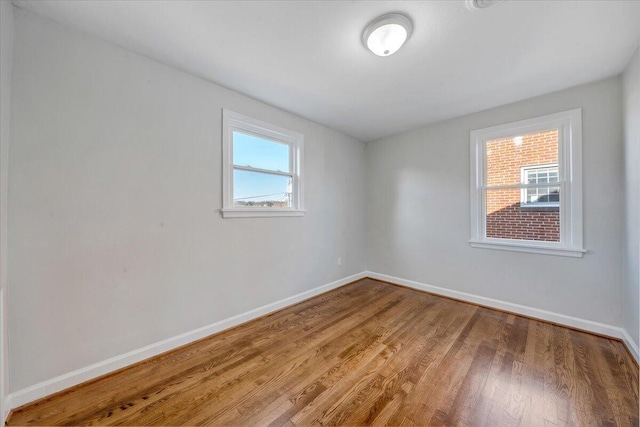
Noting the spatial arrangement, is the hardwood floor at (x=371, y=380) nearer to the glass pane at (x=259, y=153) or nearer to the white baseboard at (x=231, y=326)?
the white baseboard at (x=231, y=326)

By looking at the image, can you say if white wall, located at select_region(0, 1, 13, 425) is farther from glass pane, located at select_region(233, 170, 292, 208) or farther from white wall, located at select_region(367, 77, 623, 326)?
white wall, located at select_region(367, 77, 623, 326)

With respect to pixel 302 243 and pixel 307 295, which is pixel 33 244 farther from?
pixel 307 295

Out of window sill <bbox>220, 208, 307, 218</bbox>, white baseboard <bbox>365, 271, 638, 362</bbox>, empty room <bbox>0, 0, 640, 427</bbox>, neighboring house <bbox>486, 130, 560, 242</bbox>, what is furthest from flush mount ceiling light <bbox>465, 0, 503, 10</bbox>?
white baseboard <bbox>365, 271, 638, 362</bbox>

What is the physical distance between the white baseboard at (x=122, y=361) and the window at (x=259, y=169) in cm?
111

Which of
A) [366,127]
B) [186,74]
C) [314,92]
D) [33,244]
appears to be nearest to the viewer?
[33,244]

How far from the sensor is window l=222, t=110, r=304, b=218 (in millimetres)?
2449

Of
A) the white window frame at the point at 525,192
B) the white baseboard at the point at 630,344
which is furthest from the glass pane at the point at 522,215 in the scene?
the white baseboard at the point at 630,344

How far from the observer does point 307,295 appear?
10.6ft

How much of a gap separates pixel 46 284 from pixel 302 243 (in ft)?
7.50

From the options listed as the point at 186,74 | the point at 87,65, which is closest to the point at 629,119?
the point at 186,74

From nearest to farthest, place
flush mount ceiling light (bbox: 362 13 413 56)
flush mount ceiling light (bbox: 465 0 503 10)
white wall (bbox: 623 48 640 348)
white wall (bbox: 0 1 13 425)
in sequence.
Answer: white wall (bbox: 0 1 13 425) → flush mount ceiling light (bbox: 465 0 503 10) → flush mount ceiling light (bbox: 362 13 413 56) → white wall (bbox: 623 48 640 348)

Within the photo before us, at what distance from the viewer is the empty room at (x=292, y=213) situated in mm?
1469

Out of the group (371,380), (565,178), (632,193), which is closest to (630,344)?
(632,193)

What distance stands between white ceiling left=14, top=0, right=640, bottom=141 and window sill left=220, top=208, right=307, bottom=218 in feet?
4.19
